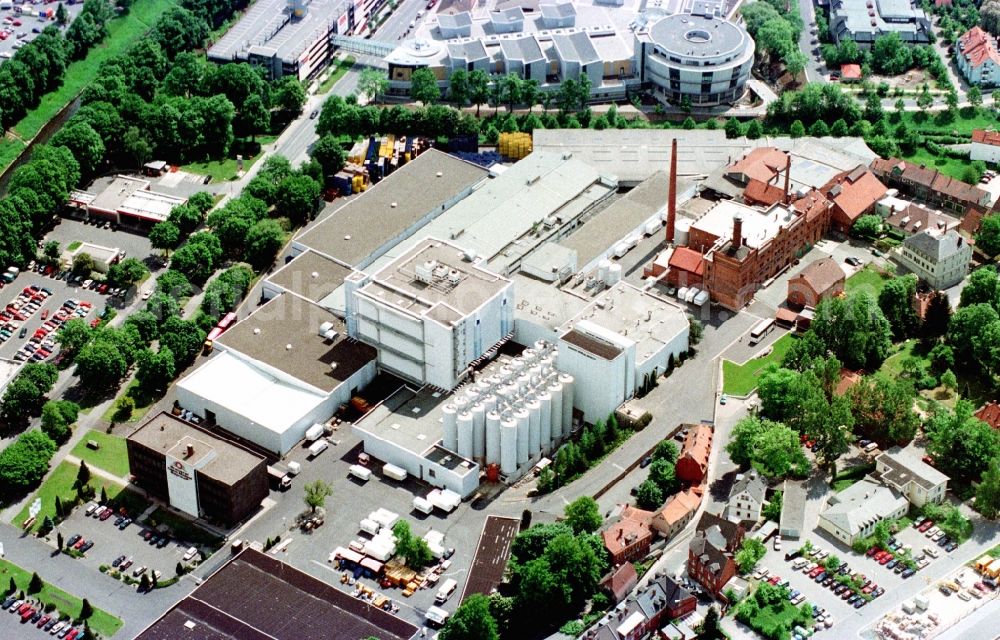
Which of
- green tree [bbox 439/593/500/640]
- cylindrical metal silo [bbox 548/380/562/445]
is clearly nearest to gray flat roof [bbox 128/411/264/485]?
green tree [bbox 439/593/500/640]

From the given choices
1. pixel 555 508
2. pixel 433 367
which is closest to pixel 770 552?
pixel 555 508

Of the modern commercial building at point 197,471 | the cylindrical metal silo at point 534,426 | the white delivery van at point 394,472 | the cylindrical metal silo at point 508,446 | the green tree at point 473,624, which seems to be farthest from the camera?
the white delivery van at point 394,472

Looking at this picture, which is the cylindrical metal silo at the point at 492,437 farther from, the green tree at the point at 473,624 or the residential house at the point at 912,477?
the residential house at the point at 912,477

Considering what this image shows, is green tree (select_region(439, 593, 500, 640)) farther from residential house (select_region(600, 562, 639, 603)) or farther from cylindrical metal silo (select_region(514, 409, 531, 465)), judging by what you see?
cylindrical metal silo (select_region(514, 409, 531, 465))

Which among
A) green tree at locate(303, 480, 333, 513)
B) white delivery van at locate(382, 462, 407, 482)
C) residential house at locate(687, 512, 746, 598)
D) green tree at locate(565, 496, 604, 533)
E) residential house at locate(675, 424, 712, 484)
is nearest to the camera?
residential house at locate(687, 512, 746, 598)

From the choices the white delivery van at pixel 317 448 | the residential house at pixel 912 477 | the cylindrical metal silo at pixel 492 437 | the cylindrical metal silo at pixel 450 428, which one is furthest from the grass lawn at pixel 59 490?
the residential house at pixel 912 477

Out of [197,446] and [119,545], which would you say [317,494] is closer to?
[197,446]

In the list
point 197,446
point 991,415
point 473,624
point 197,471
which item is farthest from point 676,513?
point 197,446
